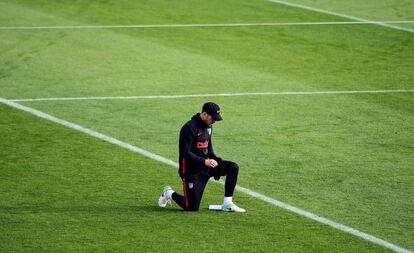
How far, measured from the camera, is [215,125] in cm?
1589

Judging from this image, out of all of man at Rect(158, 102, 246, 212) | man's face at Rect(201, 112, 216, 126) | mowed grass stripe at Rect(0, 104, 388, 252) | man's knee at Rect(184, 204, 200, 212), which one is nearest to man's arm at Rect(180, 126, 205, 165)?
man at Rect(158, 102, 246, 212)

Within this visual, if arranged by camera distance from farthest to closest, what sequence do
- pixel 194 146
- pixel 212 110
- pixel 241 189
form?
1. pixel 241 189
2. pixel 194 146
3. pixel 212 110

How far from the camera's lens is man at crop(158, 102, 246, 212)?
1154 centimetres

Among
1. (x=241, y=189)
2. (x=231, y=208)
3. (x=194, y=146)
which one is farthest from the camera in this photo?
(x=241, y=189)

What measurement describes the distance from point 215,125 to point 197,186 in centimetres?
430

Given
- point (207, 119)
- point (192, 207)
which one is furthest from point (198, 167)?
point (207, 119)

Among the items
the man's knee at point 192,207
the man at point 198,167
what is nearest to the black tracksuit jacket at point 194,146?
the man at point 198,167

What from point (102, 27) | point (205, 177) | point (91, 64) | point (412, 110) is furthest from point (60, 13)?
point (205, 177)

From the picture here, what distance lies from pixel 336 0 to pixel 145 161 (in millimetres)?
15464

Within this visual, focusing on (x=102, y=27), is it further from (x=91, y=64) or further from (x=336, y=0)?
(x=336, y=0)

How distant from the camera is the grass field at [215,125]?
436 inches

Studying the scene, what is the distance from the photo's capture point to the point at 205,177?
38.8ft

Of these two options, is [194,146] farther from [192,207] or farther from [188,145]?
[192,207]

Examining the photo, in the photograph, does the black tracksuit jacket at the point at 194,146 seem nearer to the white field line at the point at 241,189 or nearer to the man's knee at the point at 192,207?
the man's knee at the point at 192,207
